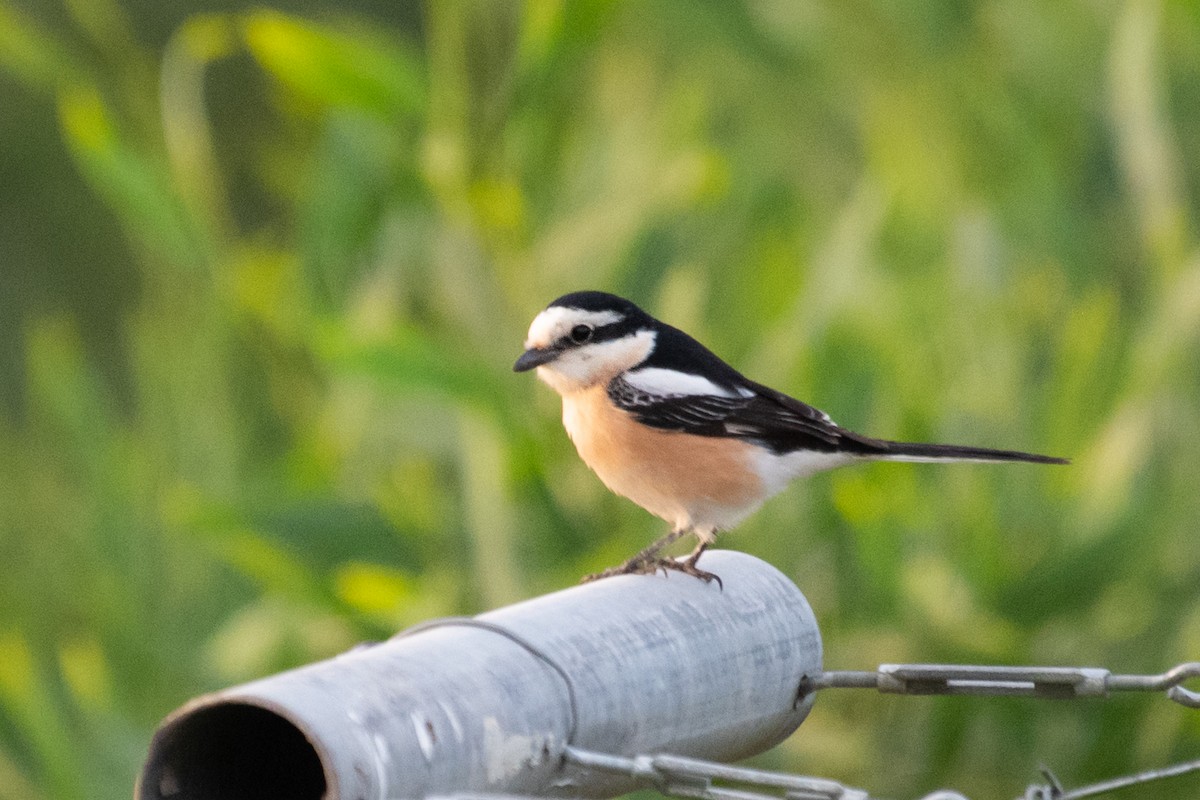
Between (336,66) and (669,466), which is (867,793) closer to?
(669,466)

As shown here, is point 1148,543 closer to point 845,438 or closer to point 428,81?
point 845,438

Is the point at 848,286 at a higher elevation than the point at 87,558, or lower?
higher

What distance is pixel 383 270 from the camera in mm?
5184

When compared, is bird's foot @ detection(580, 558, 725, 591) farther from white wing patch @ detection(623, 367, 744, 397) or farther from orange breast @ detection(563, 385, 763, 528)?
white wing patch @ detection(623, 367, 744, 397)

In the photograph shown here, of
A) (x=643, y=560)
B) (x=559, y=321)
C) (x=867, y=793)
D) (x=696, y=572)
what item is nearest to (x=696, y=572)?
(x=696, y=572)

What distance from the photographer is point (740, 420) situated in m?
3.48

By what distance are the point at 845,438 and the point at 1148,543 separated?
156 cm

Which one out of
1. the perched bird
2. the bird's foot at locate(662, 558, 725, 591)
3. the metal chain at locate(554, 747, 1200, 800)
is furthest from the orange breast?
the metal chain at locate(554, 747, 1200, 800)

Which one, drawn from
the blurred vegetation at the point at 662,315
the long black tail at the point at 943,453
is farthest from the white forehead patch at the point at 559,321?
the blurred vegetation at the point at 662,315

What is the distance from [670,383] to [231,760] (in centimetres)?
175

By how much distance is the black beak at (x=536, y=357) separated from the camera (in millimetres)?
3366

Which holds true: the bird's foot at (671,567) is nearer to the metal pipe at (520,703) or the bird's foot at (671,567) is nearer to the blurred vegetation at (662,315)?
the metal pipe at (520,703)

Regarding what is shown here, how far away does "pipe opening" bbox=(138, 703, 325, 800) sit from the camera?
69.1 inches

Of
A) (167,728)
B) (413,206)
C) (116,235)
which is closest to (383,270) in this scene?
(413,206)
